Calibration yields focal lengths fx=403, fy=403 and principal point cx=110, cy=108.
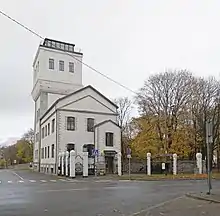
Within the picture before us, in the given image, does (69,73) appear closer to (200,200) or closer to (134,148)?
(134,148)

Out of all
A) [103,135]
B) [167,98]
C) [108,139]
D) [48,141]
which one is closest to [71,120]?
[103,135]

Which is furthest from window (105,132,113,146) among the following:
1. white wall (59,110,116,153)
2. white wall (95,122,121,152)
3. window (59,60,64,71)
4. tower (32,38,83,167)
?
window (59,60,64,71)

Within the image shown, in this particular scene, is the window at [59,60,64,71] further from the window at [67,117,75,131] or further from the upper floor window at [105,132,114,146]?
the upper floor window at [105,132,114,146]

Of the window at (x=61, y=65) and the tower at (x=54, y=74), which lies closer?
the tower at (x=54, y=74)

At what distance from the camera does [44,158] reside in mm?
60062

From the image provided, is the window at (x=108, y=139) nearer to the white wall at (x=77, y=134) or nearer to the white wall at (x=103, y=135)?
the white wall at (x=103, y=135)

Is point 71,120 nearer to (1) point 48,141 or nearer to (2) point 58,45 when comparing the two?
(1) point 48,141

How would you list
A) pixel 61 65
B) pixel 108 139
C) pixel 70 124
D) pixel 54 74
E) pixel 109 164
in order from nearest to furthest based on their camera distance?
1. pixel 109 164
2. pixel 70 124
3. pixel 108 139
4. pixel 54 74
5. pixel 61 65

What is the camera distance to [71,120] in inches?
2000

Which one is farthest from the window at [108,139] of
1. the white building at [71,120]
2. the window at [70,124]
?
the window at [70,124]

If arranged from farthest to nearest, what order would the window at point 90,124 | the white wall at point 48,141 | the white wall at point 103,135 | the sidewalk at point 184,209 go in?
the white wall at point 48,141, the window at point 90,124, the white wall at point 103,135, the sidewalk at point 184,209

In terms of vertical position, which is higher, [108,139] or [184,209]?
[108,139]

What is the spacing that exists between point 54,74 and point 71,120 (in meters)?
14.3

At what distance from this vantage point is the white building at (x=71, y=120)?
4978cm
